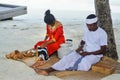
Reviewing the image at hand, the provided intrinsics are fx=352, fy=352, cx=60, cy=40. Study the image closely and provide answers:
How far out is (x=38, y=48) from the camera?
7.59 m

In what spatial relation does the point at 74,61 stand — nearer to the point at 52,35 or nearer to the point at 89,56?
the point at 89,56

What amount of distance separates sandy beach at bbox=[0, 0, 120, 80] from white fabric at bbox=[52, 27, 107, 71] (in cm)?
43

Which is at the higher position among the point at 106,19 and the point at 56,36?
the point at 106,19

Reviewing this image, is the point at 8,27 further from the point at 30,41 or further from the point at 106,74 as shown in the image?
the point at 106,74

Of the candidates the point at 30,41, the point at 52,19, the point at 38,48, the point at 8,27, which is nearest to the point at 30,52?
the point at 38,48

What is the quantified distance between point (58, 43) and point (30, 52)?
72 cm

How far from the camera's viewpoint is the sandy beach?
22.1 ft

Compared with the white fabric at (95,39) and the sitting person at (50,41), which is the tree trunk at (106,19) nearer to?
the white fabric at (95,39)

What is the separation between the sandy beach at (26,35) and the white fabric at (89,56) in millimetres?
430

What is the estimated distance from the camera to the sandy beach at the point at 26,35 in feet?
22.1

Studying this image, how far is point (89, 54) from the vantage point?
672cm

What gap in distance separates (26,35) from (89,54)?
3975mm

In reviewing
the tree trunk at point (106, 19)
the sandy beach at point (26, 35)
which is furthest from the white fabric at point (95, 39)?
the sandy beach at point (26, 35)

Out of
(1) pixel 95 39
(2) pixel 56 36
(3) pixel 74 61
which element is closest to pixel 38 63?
(2) pixel 56 36
